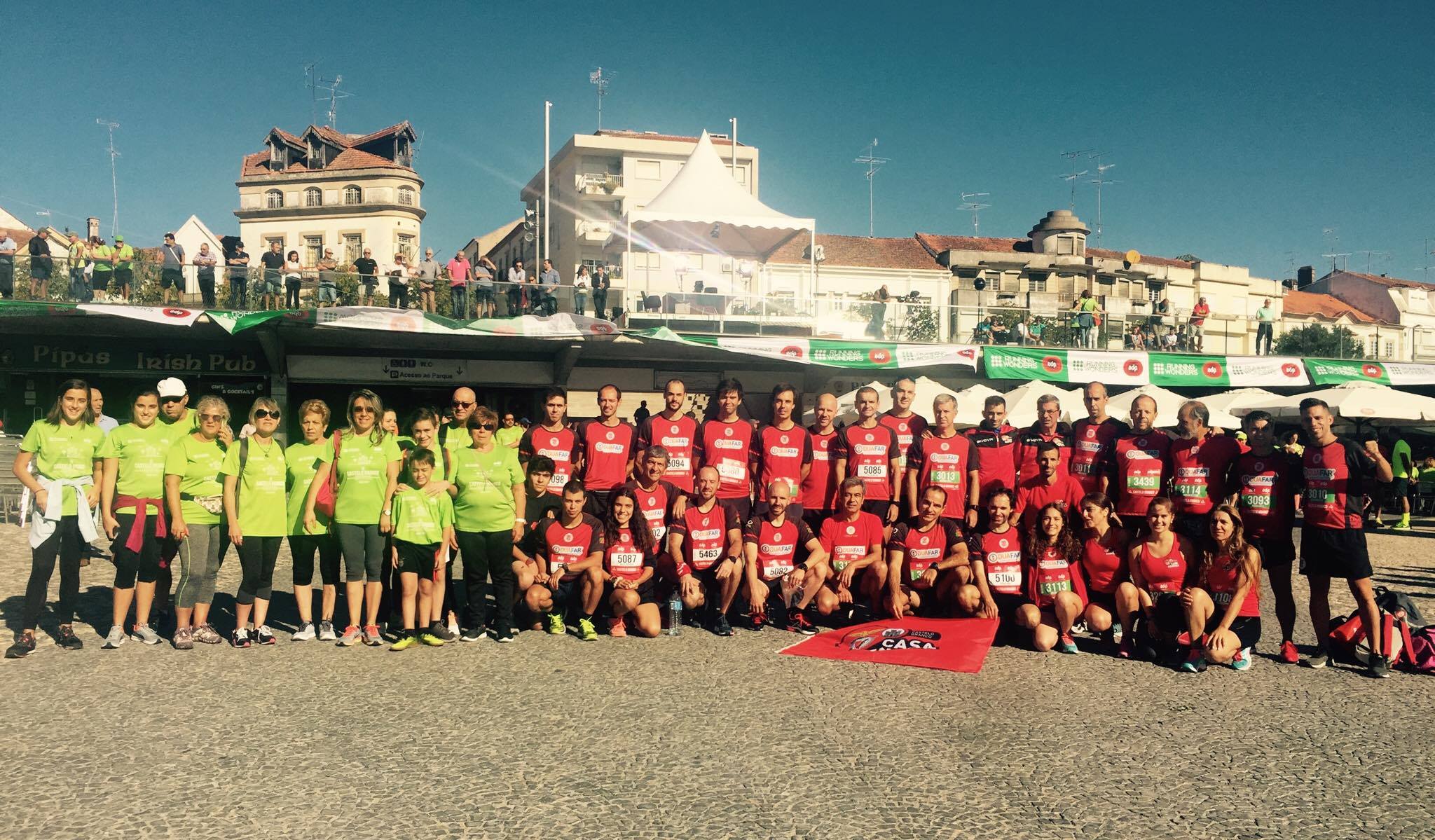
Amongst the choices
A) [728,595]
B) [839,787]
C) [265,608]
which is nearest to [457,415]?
[265,608]

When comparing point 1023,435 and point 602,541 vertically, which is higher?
point 1023,435

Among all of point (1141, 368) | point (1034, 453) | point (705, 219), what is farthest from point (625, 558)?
point (1141, 368)

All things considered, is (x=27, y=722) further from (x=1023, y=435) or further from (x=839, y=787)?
(x=1023, y=435)

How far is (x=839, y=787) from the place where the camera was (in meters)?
4.23

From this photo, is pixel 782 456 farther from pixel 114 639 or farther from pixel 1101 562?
pixel 114 639

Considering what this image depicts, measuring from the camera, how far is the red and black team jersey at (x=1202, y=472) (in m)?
7.09

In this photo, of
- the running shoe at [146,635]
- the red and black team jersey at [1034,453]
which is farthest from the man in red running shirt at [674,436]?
the running shoe at [146,635]

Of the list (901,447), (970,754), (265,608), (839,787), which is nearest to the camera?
(839,787)

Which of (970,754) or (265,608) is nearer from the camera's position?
(970,754)

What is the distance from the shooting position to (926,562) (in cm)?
739

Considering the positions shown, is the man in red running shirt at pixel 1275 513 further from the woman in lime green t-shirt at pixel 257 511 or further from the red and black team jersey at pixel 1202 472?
the woman in lime green t-shirt at pixel 257 511

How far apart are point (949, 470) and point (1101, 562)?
139 cm

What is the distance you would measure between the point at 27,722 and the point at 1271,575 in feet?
24.5

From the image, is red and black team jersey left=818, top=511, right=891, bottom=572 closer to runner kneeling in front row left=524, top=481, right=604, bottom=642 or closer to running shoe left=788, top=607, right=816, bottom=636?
running shoe left=788, top=607, right=816, bottom=636
